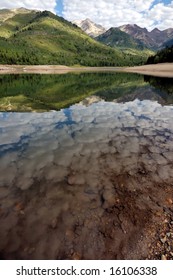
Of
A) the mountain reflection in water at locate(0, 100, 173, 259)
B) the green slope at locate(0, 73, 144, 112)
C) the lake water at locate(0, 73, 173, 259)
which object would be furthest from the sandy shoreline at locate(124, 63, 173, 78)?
the lake water at locate(0, 73, 173, 259)

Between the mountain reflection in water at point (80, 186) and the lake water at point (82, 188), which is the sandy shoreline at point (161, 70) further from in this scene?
the lake water at point (82, 188)

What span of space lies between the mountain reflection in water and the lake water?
0.11 feet

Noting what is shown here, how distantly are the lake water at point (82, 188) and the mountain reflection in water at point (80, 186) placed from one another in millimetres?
33

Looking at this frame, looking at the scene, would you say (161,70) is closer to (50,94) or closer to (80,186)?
(50,94)

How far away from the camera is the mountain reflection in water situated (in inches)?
329

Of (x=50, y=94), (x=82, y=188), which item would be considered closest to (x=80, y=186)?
(x=82, y=188)

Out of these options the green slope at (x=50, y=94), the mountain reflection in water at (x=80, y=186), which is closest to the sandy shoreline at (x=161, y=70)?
the green slope at (x=50, y=94)

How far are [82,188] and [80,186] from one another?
22 centimetres

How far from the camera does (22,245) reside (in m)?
8.16

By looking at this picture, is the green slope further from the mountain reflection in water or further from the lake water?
the mountain reflection in water

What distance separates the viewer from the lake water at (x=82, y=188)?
8305mm
